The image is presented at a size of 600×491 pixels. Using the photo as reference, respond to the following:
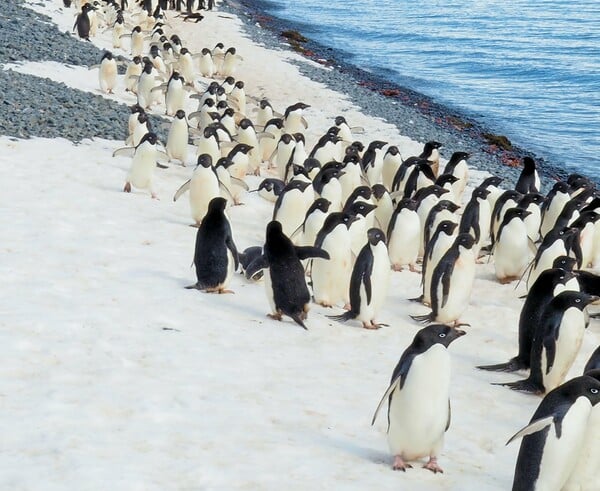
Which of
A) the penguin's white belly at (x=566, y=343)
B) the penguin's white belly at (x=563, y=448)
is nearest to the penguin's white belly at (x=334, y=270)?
the penguin's white belly at (x=566, y=343)

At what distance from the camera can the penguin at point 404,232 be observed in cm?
979

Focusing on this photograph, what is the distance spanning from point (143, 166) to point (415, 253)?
12.0 feet

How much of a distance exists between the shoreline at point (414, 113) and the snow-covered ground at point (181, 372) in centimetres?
951

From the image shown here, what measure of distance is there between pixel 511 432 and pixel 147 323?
2715 millimetres

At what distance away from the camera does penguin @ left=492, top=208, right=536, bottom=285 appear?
9.80m

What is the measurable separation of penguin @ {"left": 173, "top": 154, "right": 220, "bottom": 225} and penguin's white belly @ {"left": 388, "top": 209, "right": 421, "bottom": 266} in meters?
2.11

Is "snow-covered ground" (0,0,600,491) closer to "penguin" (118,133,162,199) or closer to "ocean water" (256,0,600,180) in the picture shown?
"penguin" (118,133,162,199)

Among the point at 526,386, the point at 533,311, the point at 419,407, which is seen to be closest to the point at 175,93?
the point at 533,311

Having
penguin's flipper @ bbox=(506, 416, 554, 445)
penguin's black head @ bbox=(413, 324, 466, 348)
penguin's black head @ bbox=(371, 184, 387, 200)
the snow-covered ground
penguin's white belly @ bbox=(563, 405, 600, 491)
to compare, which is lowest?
the snow-covered ground

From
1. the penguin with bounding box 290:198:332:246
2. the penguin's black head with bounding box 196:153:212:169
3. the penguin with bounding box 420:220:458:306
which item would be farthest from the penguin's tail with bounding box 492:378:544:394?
the penguin's black head with bounding box 196:153:212:169

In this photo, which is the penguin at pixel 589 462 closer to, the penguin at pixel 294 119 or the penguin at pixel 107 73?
the penguin at pixel 294 119

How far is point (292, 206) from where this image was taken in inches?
394

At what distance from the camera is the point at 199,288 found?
25.8 feet

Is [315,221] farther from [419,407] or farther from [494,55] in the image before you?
[494,55]
